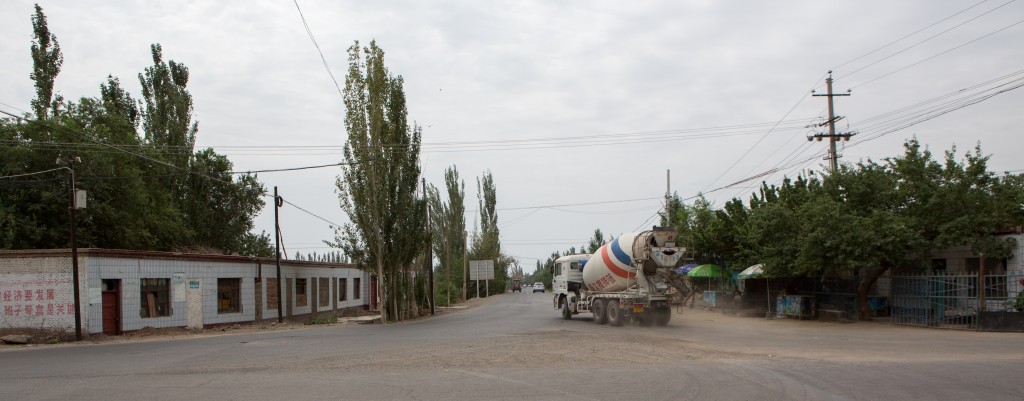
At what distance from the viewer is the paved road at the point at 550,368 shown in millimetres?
10234

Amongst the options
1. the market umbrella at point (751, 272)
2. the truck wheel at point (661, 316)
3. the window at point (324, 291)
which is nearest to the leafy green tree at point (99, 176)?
the window at point (324, 291)

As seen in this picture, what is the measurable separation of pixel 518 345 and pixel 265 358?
Answer: 5905 millimetres

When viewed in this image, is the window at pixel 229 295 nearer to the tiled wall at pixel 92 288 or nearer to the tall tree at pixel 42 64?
the tiled wall at pixel 92 288

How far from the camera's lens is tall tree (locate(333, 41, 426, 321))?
111 feet

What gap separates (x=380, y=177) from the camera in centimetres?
3394

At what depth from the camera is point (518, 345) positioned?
17.8 metres

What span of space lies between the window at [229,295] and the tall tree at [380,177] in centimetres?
504

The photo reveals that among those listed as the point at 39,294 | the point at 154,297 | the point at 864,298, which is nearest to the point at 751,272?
the point at 864,298

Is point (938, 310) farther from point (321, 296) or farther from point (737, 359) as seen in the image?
point (321, 296)

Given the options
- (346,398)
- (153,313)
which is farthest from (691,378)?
(153,313)

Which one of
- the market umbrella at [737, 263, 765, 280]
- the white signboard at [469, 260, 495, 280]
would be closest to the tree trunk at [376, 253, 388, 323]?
the market umbrella at [737, 263, 765, 280]

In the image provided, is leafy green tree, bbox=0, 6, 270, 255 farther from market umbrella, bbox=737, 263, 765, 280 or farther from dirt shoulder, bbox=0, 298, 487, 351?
market umbrella, bbox=737, 263, 765, 280

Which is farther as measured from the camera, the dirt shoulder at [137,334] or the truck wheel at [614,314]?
the truck wheel at [614,314]

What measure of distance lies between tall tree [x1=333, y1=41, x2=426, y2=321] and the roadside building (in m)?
5.16
